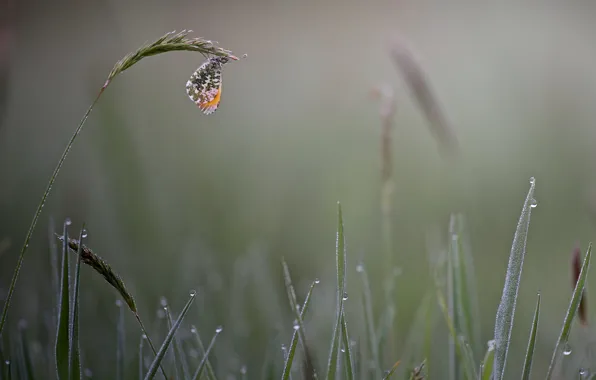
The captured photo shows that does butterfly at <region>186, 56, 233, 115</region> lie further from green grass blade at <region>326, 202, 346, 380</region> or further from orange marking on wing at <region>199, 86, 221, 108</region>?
green grass blade at <region>326, 202, 346, 380</region>

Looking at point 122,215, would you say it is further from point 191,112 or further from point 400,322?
point 191,112

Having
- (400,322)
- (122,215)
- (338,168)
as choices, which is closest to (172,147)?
(338,168)

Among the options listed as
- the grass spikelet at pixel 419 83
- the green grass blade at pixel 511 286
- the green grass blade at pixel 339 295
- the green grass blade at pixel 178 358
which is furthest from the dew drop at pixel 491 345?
the grass spikelet at pixel 419 83

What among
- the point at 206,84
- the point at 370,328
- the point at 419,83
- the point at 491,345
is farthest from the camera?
the point at 419,83

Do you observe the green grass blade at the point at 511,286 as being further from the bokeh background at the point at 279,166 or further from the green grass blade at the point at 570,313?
the bokeh background at the point at 279,166

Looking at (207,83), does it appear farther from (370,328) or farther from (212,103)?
(370,328)

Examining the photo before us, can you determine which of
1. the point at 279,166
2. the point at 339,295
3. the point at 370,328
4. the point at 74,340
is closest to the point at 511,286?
the point at 339,295
